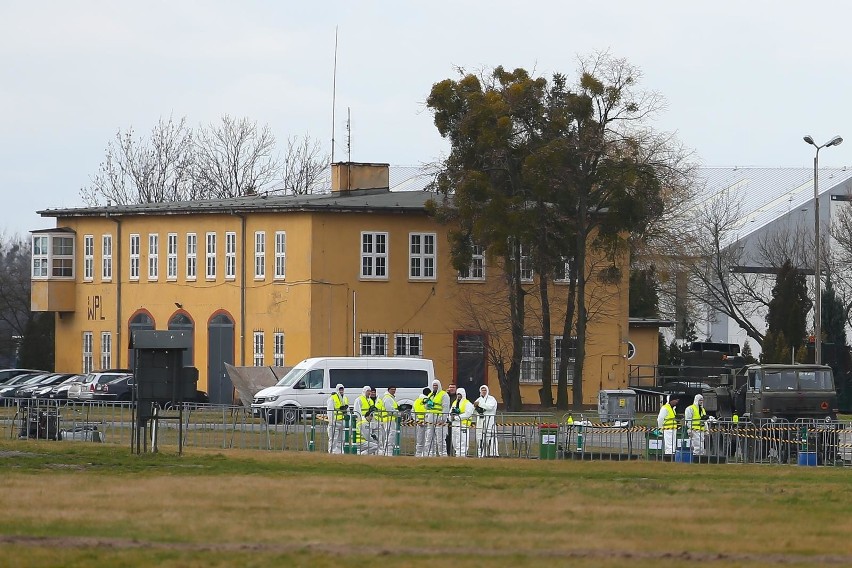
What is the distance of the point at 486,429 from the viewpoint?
35.0m

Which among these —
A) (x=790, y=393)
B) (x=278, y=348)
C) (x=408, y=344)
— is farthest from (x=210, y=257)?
(x=790, y=393)

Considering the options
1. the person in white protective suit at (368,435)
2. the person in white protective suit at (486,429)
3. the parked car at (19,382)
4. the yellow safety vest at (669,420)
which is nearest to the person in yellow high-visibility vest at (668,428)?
the yellow safety vest at (669,420)

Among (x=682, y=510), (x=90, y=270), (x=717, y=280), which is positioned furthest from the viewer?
(x=717, y=280)

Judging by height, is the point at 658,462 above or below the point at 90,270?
below

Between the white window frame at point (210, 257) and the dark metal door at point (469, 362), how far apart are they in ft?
30.4

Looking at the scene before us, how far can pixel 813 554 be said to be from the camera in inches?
660

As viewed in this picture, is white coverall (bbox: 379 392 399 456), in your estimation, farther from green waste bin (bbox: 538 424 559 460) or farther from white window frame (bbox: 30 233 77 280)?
white window frame (bbox: 30 233 77 280)

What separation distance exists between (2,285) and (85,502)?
251ft

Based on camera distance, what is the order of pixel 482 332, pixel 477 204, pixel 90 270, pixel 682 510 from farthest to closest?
pixel 90 270, pixel 482 332, pixel 477 204, pixel 682 510

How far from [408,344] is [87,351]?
566 inches

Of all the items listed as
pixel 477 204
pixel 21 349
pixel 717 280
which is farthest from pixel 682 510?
pixel 717 280

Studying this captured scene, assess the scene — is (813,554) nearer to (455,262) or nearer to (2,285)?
(455,262)

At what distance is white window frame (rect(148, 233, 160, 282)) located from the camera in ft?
219

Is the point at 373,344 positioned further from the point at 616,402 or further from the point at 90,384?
the point at 616,402
